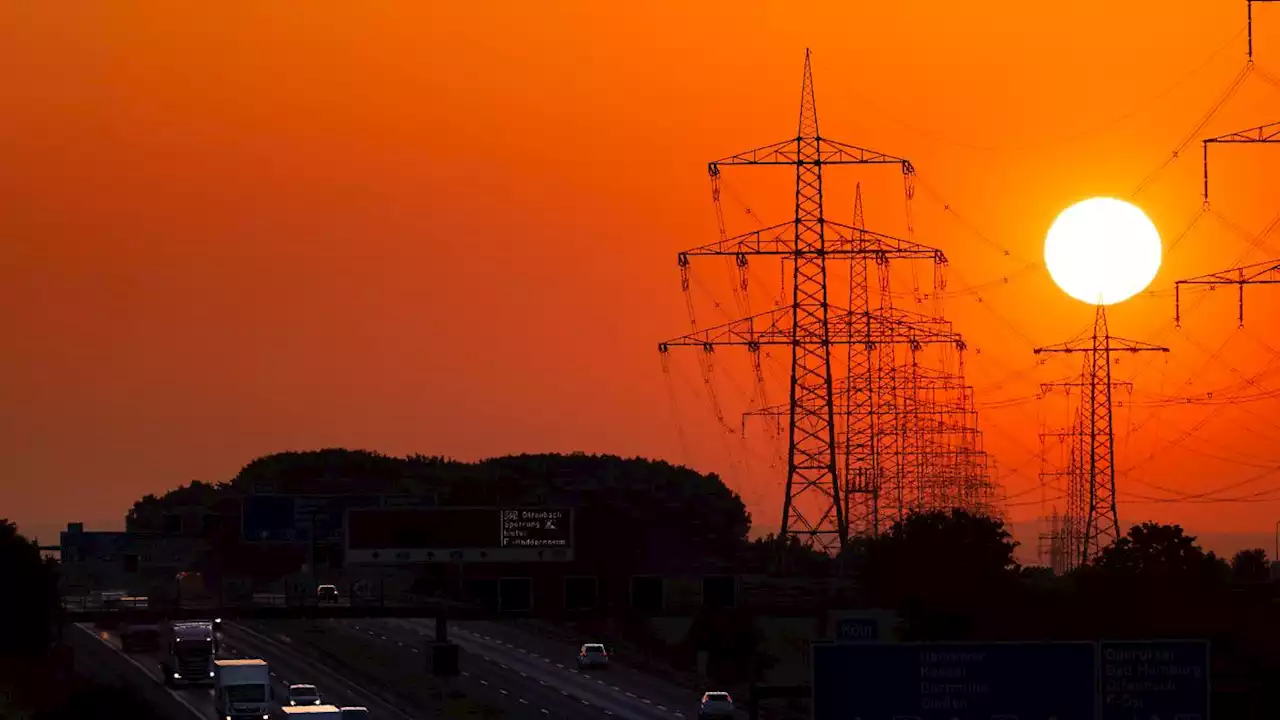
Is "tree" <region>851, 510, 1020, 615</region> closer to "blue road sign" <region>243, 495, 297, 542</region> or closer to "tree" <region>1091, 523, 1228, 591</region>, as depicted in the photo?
"tree" <region>1091, 523, 1228, 591</region>

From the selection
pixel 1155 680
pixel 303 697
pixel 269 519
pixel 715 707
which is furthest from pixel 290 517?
pixel 1155 680

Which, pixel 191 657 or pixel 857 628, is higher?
pixel 857 628

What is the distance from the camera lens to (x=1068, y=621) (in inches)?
6078

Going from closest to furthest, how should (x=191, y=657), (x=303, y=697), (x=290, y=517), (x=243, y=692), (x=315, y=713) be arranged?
(x=315, y=713) < (x=243, y=692) < (x=290, y=517) < (x=303, y=697) < (x=191, y=657)

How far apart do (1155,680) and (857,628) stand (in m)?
46.3

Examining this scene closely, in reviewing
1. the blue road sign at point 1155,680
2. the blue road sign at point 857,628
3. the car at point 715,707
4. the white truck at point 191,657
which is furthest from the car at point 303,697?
the blue road sign at point 1155,680

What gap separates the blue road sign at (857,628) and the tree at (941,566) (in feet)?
139

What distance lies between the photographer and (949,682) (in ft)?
225

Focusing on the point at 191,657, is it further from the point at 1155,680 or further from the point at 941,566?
the point at 1155,680

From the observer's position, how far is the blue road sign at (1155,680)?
70.9m

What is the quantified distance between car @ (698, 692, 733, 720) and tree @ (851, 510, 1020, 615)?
1395 cm

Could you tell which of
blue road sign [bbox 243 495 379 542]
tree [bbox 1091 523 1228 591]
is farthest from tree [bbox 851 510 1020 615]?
blue road sign [bbox 243 495 379 542]

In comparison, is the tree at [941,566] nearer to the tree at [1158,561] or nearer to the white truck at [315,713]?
the tree at [1158,561]

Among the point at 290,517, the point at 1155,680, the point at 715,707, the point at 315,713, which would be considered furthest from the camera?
the point at 290,517
